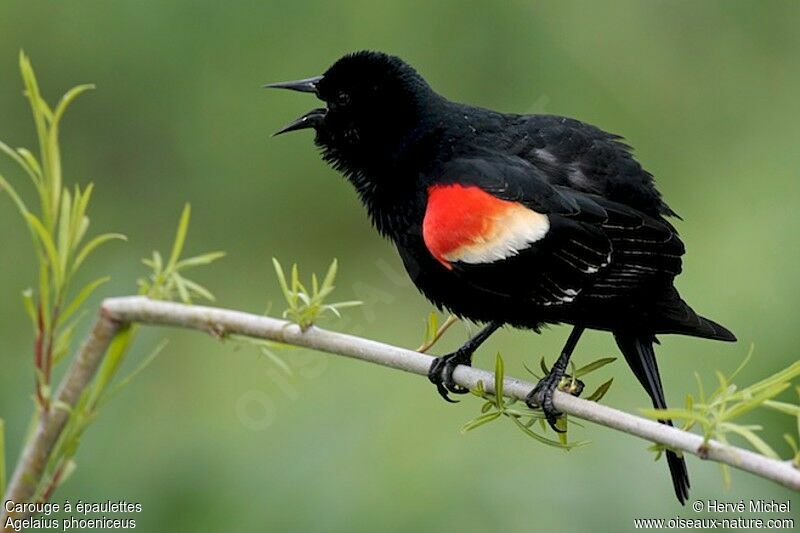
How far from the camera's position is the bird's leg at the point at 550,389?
105cm

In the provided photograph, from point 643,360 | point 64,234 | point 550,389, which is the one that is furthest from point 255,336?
point 643,360

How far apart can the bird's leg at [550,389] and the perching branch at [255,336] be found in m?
0.11

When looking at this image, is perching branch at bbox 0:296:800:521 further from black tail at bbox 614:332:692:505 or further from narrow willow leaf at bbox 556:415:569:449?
black tail at bbox 614:332:692:505

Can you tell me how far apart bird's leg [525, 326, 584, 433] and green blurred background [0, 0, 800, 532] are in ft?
1.35

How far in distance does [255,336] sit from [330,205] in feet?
6.56

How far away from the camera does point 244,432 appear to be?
6.47 ft

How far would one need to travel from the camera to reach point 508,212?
4.37 feet

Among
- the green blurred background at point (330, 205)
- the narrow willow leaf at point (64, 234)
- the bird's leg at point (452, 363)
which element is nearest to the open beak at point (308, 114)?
the bird's leg at point (452, 363)

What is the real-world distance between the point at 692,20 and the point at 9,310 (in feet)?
6.05

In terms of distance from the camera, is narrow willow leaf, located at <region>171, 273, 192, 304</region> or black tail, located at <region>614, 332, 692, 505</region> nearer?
narrow willow leaf, located at <region>171, 273, 192, 304</region>

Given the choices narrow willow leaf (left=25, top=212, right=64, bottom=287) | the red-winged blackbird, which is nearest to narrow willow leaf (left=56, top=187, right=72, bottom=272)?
narrow willow leaf (left=25, top=212, right=64, bottom=287)

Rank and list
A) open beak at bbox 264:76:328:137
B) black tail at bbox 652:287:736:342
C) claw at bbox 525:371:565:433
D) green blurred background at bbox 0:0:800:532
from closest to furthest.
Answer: claw at bbox 525:371:565:433, black tail at bbox 652:287:736:342, open beak at bbox 264:76:328:137, green blurred background at bbox 0:0:800:532

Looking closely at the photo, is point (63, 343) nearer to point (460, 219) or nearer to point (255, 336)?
point (255, 336)

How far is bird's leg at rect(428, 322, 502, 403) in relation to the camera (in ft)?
4.69
